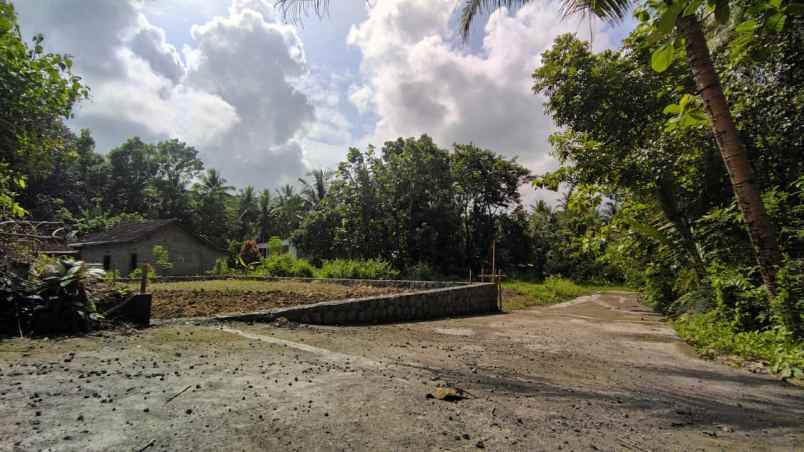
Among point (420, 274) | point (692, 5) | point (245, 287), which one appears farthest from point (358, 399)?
point (420, 274)

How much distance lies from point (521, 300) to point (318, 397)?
14.1 meters

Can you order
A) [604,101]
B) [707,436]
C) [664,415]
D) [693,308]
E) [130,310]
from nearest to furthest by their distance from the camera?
[707,436]
[664,415]
[130,310]
[693,308]
[604,101]

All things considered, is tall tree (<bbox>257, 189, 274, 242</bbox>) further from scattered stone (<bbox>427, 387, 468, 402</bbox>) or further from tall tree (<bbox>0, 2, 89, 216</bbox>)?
scattered stone (<bbox>427, 387, 468, 402</bbox>)

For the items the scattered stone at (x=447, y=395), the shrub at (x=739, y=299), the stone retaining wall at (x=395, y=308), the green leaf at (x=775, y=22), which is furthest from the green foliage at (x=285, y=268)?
the green leaf at (x=775, y=22)

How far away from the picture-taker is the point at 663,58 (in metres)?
1.86

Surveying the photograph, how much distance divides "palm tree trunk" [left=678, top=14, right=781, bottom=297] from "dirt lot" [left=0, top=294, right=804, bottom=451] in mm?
1728

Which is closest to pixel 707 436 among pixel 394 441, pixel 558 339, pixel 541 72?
pixel 394 441

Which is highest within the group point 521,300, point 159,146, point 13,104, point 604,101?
point 159,146

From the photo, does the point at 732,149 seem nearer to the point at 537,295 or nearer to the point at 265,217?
the point at 537,295

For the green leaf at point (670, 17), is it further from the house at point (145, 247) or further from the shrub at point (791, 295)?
the house at point (145, 247)

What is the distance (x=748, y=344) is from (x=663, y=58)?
5.53m

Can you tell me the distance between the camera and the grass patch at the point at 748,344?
14.5ft

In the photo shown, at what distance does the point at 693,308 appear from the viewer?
798 cm

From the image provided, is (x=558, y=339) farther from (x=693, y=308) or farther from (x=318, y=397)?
(x=318, y=397)
